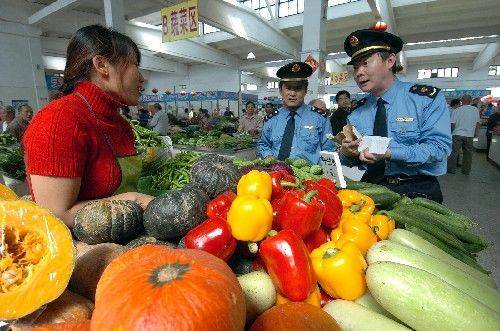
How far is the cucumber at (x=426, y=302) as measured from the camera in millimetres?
911

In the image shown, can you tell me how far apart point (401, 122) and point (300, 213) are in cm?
185

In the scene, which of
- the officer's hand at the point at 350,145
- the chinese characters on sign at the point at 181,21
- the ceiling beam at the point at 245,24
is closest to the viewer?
the officer's hand at the point at 350,145

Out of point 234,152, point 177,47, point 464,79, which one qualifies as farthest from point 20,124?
point 464,79

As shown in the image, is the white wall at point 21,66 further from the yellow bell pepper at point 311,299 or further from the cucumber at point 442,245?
the cucumber at point 442,245

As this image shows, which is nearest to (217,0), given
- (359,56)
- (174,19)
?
(174,19)

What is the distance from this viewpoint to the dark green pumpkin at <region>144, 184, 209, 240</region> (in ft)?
4.10

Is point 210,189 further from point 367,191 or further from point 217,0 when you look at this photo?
point 217,0

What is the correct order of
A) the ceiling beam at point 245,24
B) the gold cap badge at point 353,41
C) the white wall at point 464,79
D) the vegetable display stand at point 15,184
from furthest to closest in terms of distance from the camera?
the white wall at point 464,79
the ceiling beam at point 245,24
the vegetable display stand at point 15,184
the gold cap badge at point 353,41

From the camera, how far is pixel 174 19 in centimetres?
827

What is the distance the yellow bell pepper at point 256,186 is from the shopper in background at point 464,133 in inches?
413

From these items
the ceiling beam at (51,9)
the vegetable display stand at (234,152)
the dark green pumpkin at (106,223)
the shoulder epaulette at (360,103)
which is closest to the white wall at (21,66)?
the ceiling beam at (51,9)

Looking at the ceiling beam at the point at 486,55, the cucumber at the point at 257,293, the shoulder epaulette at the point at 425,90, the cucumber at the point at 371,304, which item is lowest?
the cucumber at the point at 371,304

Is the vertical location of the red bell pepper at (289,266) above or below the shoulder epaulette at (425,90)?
below

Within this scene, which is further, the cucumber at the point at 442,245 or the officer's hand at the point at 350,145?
the officer's hand at the point at 350,145
